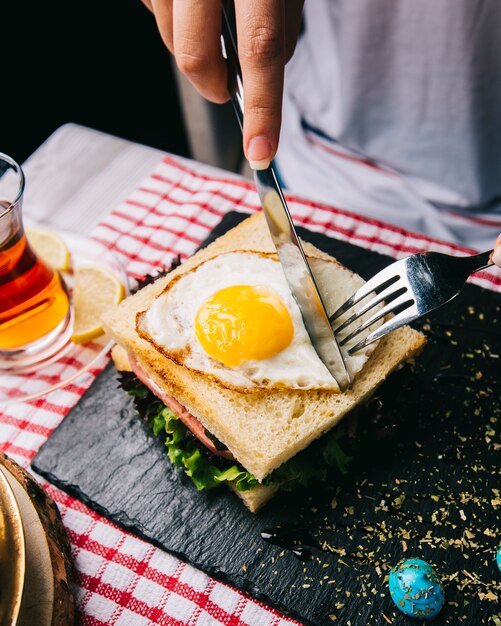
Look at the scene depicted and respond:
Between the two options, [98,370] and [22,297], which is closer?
[22,297]

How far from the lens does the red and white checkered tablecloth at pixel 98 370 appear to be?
2.11m

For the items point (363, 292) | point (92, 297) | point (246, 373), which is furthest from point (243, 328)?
point (92, 297)

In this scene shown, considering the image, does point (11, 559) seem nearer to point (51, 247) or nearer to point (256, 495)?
point (256, 495)

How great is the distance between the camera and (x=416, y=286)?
7.02ft

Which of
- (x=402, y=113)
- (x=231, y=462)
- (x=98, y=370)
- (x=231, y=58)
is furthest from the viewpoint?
(x=402, y=113)

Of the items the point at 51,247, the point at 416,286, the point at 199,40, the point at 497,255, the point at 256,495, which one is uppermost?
the point at 199,40

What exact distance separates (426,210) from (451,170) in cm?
23

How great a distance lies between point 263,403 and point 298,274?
487 millimetres

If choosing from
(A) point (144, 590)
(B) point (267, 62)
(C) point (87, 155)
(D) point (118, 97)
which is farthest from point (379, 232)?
(D) point (118, 97)

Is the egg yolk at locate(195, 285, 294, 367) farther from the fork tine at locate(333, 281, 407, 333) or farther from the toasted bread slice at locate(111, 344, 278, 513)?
the toasted bread slice at locate(111, 344, 278, 513)

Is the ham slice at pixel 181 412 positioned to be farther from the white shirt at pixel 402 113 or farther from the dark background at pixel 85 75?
the dark background at pixel 85 75

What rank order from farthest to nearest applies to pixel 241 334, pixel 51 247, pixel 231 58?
pixel 51 247, pixel 241 334, pixel 231 58

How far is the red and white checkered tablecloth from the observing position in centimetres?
211

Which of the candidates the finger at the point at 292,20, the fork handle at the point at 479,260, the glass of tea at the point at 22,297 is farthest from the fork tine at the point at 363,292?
the glass of tea at the point at 22,297
